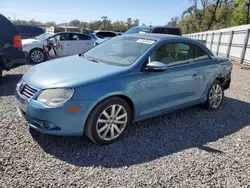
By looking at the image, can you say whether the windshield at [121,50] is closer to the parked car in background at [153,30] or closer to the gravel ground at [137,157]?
the gravel ground at [137,157]

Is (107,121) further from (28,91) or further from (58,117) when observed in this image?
(28,91)

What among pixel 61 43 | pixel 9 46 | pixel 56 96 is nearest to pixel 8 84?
pixel 9 46

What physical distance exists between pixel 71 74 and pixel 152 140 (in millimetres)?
1559

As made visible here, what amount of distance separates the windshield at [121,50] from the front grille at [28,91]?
1203 mm

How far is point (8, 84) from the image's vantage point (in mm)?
5953

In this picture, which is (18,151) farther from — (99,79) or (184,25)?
(184,25)

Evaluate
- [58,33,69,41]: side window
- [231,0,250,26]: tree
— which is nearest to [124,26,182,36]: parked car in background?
[58,33,69,41]: side window

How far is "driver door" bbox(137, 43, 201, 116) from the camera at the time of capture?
11.2ft

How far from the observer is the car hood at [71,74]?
2.89 m

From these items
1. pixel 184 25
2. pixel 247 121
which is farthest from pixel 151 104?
pixel 184 25

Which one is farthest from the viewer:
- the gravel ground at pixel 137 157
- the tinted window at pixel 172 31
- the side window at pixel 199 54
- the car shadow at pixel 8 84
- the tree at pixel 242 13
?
the tree at pixel 242 13

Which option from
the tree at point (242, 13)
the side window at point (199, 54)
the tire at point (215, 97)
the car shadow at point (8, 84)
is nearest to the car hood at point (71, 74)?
the side window at point (199, 54)

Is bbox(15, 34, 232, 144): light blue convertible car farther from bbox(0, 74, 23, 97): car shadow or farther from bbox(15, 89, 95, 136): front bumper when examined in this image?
bbox(0, 74, 23, 97): car shadow

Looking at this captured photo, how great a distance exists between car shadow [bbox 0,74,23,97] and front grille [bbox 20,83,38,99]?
7.61 ft
